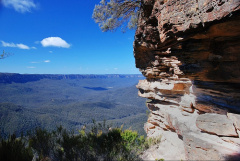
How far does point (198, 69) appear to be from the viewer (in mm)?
4930

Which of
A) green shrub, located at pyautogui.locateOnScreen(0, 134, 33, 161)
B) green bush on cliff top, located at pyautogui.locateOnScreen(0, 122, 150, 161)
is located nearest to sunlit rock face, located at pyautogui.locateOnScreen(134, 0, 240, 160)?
green bush on cliff top, located at pyautogui.locateOnScreen(0, 122, 150, 161)

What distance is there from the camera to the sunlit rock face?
143 inches

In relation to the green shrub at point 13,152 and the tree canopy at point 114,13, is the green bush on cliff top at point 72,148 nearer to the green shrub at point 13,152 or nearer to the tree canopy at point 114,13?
the green shrub at point 13,152

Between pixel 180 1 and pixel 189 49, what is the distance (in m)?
1.47

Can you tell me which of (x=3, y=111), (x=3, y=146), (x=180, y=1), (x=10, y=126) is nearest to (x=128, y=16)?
(x=180, y=1)

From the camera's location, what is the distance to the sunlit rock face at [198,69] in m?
3.63

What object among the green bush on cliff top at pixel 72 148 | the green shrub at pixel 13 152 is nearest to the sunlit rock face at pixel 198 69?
the green bush on cliff top at pixel 72 148

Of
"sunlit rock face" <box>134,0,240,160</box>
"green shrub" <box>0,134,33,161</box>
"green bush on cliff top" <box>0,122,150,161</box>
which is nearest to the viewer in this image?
"sunlit rock face" <box>134,0,240,160</box>

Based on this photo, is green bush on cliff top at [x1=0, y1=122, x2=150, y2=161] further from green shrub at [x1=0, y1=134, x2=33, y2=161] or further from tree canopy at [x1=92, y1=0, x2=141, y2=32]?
tree canopy at [x1=92, y1=0, x2=141, y2=32]

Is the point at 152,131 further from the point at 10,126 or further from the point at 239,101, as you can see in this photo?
the point at 10,126

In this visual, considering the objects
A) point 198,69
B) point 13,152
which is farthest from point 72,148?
point 198,69

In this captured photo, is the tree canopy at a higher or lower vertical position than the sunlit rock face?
higher

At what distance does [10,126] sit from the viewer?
78.4m

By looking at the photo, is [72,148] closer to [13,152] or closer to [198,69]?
[13,152]
